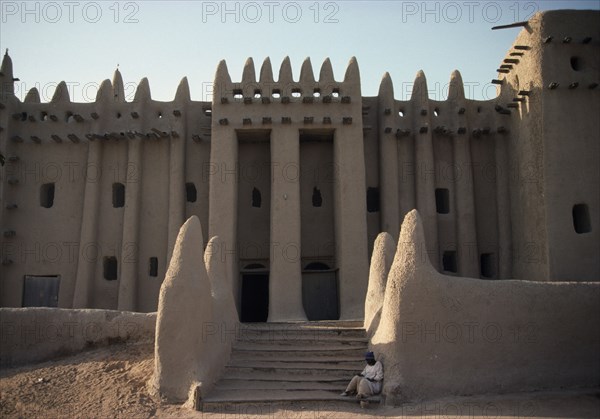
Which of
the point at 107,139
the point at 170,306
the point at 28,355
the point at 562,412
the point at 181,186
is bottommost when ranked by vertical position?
the point at 562,412

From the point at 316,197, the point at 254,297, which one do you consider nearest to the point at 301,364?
the point at 254,297

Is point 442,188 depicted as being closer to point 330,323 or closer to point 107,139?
point 330,323

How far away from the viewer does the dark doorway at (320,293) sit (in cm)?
2066

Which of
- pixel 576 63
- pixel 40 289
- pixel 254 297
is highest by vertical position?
pixel 576 63

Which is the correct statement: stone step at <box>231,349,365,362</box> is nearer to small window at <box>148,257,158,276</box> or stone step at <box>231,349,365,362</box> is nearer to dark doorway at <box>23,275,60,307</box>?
small window at <box>148,257,158,276</box>

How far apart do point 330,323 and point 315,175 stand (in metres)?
7.18

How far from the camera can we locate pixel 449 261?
21.7 meters

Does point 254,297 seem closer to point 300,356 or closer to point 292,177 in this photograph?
point 292,177

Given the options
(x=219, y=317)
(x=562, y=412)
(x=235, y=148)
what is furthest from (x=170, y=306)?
(x=235, y=148)

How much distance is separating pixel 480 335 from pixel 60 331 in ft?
29.1

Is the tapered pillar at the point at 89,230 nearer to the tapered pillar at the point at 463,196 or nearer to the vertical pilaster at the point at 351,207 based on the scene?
the vertical pilaster at the point at 351,207

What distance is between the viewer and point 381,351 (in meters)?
12.6

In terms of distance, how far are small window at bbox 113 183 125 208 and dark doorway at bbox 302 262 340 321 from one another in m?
6.73

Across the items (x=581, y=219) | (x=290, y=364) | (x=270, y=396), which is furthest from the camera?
(x=581, y=219)
